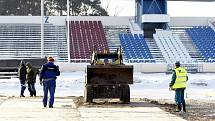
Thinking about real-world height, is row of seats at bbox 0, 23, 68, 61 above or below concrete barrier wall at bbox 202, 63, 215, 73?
above

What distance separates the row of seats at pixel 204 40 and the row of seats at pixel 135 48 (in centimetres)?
486

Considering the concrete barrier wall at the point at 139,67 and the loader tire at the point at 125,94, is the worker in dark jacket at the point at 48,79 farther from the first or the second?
the concrete barrier wall at the point at 139,67

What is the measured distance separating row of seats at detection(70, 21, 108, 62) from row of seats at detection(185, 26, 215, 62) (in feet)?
26.7

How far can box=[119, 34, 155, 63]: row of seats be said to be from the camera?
4329 centimetres

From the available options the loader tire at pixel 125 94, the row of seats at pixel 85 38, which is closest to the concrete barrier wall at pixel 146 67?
the row of seats at pixel 85 38

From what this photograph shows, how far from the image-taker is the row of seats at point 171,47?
44.5 meters

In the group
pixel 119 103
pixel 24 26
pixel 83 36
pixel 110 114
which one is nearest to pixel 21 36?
pixel 24 26

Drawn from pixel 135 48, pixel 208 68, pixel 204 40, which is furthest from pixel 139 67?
pixel 204 40

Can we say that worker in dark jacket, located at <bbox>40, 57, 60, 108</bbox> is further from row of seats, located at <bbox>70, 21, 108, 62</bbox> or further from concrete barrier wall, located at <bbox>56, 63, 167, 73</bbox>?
row of seats, located at <bbox>70, 21, 108, 62</bbox>

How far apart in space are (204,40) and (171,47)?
3992mm

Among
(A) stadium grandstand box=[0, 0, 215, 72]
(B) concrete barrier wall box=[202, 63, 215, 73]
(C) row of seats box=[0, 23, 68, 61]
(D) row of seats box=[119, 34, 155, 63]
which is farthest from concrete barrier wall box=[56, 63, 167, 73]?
(C) row of seats box=[0, 23, 68, 61]

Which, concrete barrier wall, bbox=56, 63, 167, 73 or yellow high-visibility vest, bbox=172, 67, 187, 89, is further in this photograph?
concrete barrier wall, bbox=56, 63, 167, 73

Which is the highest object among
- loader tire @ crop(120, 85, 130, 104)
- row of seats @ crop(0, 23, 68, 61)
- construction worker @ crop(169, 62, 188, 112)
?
row of seats @ crop(0, 23, 68, 61)

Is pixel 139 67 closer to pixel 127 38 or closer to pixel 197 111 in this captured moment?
pixel 127 38
